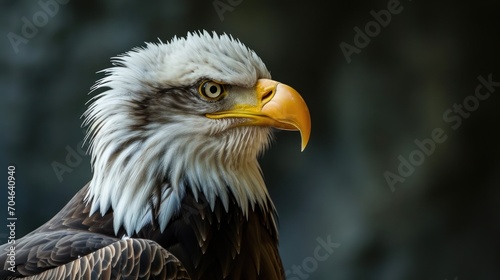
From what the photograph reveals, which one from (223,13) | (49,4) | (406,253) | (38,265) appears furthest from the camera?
(406,253)

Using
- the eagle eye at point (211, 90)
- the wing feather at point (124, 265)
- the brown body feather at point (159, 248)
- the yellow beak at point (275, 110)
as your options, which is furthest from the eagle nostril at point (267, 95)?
the wing feather at point (124, 265)

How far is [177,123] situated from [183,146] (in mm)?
58

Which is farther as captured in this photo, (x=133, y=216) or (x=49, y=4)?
(x=49, y=4)

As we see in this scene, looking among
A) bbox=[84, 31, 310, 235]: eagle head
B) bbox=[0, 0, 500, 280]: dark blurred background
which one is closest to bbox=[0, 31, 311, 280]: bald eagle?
bbox=[84, 31, 310, 235]: eagle head

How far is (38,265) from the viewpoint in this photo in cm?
146

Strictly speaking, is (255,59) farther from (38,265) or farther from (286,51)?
(286,51)

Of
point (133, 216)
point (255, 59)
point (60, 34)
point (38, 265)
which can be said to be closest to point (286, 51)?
point (60, 34)

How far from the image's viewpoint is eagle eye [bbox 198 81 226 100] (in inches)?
61.5

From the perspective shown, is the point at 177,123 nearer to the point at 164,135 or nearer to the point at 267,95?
the point at 164,135

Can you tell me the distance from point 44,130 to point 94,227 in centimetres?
102

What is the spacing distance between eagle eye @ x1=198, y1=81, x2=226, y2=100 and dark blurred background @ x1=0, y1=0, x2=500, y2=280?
1077 mm

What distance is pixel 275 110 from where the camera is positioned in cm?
154

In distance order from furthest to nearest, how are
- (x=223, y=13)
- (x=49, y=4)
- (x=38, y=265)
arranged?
1. (x=223, y=13)
2. (x=49, y=4)
3. (x=38, y=265)

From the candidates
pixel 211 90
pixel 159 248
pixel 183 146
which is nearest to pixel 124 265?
pixel 159 248
